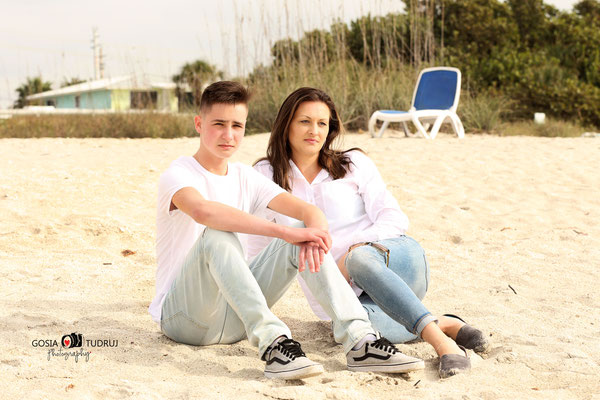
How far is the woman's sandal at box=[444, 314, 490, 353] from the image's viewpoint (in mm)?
2383

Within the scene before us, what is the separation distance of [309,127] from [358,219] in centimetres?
44

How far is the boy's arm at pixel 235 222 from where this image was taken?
218cm

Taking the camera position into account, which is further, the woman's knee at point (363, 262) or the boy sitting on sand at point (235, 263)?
the woman's knee at point (363, 262)

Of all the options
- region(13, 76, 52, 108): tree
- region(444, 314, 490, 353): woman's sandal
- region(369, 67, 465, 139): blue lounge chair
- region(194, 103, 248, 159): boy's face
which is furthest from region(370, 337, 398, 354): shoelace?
region(13, 76, 52, 108): tree

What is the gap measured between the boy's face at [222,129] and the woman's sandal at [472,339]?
3.54ft

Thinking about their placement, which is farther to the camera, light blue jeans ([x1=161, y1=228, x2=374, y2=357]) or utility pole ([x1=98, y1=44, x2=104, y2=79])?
utility pole ([x1=98, y1=44, x2=104, y2=79])

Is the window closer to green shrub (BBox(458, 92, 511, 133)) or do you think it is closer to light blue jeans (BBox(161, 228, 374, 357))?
green shrub (BBox(458, 92, 511, 133))

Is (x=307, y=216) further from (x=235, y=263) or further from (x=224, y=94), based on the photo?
(x=224, y=94)

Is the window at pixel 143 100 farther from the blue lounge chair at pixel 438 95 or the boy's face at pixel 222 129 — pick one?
the boy's face at pixel 222 129

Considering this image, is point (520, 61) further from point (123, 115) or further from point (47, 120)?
point (47, 120)

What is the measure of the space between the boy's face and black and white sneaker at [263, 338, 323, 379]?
74cm

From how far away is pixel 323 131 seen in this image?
2.79 metres

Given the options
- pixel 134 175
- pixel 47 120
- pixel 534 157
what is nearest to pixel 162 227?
pixel 134 175

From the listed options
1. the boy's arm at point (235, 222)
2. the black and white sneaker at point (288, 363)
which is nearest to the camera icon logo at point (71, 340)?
the boy's arm at point (235, 222)
